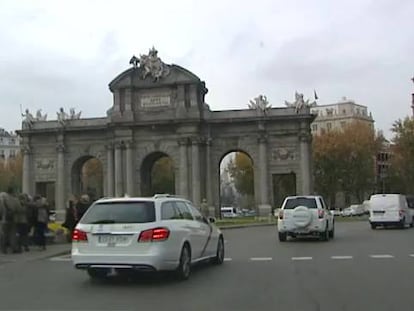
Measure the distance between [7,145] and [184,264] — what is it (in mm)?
160034

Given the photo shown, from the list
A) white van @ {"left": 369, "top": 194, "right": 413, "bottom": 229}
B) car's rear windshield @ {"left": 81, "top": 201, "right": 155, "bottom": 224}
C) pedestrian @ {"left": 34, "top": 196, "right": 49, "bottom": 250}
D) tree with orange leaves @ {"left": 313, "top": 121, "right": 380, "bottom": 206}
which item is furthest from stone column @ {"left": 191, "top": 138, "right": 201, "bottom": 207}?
car's rear windshield @ {"left": 81, "top": 201, "right": 155, "bottom": 224}

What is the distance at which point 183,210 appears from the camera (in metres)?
16.1

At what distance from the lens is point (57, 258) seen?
2127 cm

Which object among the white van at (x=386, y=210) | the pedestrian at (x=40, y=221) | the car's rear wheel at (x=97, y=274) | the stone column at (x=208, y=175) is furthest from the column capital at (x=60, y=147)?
the car's rear wheel at (x=97, y=274)

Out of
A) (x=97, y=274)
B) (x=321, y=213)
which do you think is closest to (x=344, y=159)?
(x=321, y=213)

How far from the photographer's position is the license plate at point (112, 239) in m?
14.2

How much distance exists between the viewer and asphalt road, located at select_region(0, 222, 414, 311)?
38.0 feet

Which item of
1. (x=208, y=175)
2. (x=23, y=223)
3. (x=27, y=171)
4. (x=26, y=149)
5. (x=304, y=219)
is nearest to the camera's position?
(x=23, y=223)

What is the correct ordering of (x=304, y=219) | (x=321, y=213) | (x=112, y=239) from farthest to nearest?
(x=321, y=213), (x=304, y=219), (x=112, y=239)

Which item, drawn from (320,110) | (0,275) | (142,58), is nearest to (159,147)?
(142,58)

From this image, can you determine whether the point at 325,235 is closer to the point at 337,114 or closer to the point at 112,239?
the point at 112,239

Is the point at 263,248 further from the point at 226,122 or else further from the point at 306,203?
the point at 226,122

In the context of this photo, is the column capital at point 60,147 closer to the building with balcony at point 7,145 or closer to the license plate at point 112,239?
the license plate at point 112,239

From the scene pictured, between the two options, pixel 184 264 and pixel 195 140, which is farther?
pixel 195 140
